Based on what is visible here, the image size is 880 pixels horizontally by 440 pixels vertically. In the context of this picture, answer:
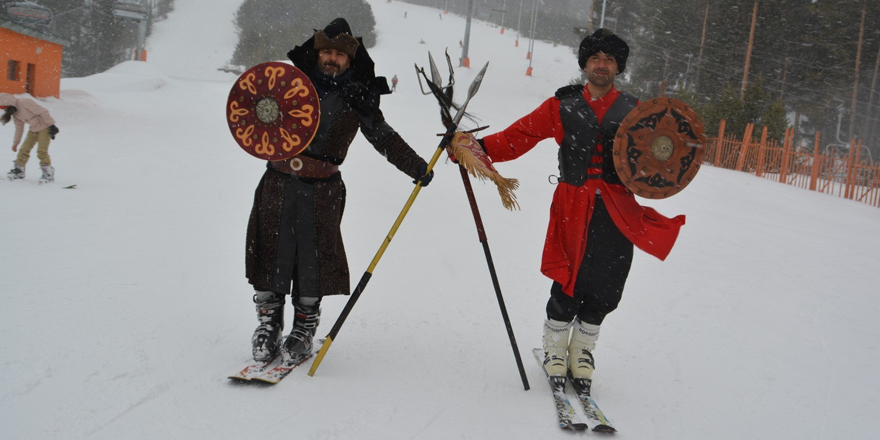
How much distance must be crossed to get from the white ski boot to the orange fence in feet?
49.0

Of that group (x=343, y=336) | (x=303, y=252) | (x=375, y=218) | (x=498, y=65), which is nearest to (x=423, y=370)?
(x=343, y=336)

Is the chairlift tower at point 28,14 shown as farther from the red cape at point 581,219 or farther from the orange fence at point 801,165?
the orange fence at point 801,165

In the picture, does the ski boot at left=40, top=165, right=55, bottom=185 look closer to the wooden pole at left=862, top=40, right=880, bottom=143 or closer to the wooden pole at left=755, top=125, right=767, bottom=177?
the wooden pole at left=755, top=125, right=767, bottom=177

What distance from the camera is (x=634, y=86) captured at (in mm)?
32781

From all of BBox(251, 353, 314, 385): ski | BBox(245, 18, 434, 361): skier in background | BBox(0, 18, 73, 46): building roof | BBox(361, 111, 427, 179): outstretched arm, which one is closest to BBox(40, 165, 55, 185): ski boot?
BBox(245, 18, 434, 361): skier in background

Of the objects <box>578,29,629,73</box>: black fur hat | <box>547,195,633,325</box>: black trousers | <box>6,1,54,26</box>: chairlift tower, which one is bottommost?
<box>547,195,633,325</box>: black trousers

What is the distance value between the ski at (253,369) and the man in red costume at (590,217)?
1.50m

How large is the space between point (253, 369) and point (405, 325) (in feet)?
4.19

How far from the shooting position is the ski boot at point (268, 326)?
120 inches

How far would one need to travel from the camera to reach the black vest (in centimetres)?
304

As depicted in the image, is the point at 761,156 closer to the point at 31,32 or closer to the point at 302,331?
the point at 302,331

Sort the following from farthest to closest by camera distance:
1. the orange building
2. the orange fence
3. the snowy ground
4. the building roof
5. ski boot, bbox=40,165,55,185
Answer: the orange fence → the orange building → the building roof → ski boot, bbox=40,165,55,185 → the snowy ground

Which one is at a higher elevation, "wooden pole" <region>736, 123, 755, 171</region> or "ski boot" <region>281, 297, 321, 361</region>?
"wooden pole" <region>736, 123, 755, 171</region>

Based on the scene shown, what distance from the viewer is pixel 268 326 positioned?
3.13 metres
